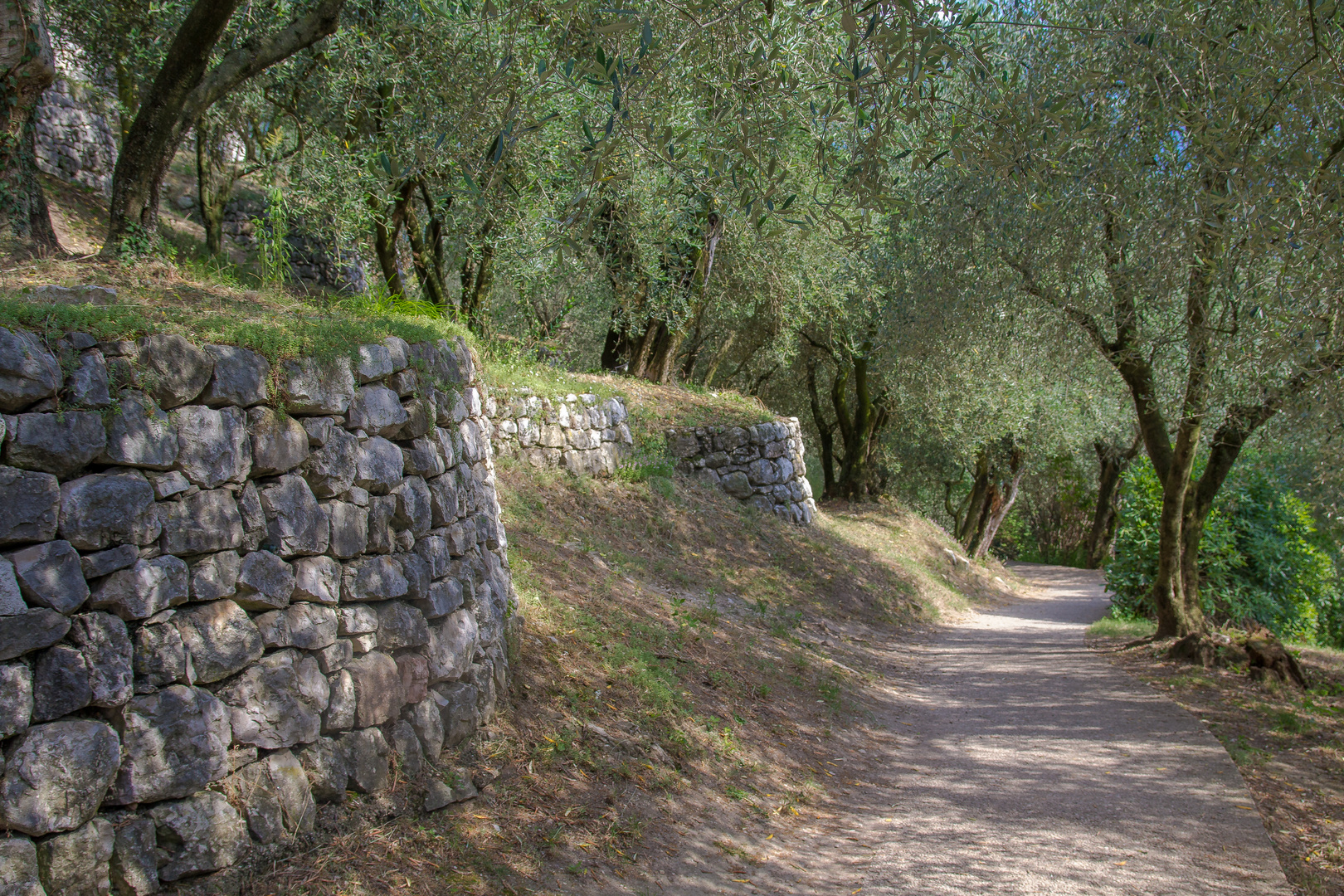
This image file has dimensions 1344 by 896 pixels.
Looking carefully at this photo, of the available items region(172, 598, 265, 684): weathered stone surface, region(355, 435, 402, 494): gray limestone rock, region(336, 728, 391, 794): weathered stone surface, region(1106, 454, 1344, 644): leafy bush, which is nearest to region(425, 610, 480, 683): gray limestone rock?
region(336, 728, 391, 794): weathered stone surface

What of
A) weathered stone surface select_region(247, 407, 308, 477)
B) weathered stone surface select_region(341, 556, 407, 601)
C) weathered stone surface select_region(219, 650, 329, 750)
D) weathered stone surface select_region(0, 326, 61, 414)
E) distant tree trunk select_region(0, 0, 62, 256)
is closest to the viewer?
weathered stone surface select_region(0, 326, 61, 414)

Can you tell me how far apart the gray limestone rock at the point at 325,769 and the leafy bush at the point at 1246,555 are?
12.3 m

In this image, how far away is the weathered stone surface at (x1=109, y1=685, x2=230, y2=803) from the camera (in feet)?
10.2

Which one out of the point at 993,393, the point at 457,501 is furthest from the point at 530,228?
the point at 993,393

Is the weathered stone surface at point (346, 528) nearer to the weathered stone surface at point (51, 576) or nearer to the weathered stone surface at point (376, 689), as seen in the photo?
the weathered stone surface at point (376, 689)

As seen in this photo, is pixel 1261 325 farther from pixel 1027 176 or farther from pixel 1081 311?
pixel 1027 176

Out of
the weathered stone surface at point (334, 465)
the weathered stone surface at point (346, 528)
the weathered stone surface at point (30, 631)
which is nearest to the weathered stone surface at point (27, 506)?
the weathered stone surface at point (30, 631)

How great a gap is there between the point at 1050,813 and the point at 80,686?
559cm

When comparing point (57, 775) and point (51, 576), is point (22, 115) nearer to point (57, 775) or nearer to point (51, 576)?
point (51, 576)

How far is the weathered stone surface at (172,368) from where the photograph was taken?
3.39 metres

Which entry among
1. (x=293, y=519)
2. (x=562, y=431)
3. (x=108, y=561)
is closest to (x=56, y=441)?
(x=108, y=561)

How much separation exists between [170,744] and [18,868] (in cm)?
56

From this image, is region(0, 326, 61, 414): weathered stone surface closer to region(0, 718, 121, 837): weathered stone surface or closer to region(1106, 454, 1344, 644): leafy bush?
region(0, 718, 121, 837): weathered stone surface

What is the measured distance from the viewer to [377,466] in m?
4.44
